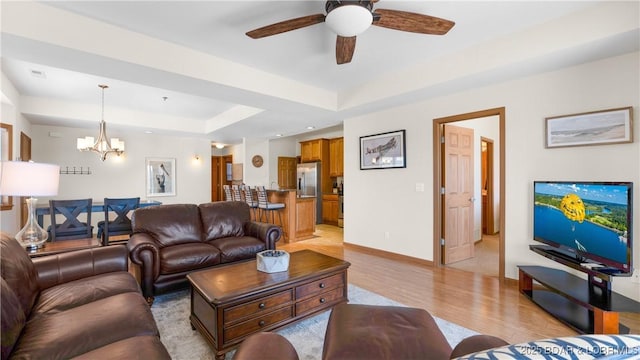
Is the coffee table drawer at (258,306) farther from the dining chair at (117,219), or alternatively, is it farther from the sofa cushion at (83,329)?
the dining chair at (117,219)

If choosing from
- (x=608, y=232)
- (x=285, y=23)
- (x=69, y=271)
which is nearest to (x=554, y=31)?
(x=608, y=232)

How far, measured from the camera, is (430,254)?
3.95 m

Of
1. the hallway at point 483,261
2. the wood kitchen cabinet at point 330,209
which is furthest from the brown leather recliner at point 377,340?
the wood kitchen cabinet at point 330,209

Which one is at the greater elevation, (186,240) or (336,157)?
(336,157)

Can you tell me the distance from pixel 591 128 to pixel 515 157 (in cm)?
68

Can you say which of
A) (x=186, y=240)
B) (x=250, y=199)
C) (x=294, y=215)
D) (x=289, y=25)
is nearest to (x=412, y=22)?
(x=289, y=25)

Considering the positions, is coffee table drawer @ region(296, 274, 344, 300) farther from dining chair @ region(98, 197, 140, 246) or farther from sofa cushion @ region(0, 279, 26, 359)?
dining chair @ region(98, 197, 140, 246)

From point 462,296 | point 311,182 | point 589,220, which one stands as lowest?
point 462,296

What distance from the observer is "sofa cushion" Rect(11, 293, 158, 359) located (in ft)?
4.04

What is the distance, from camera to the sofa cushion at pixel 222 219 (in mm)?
3633

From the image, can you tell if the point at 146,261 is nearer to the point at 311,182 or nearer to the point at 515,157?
the point at 515,157

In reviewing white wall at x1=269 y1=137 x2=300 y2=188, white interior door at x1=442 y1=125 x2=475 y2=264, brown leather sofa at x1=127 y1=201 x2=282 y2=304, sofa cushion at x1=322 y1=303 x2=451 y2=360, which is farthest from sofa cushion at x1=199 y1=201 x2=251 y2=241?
white wall at x1=269 y1=137 x2=300 y2=188

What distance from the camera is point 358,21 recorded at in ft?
6.56

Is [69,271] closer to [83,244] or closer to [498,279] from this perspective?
[83,244]
